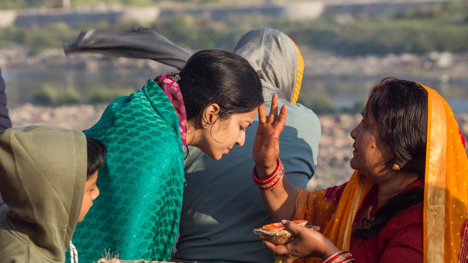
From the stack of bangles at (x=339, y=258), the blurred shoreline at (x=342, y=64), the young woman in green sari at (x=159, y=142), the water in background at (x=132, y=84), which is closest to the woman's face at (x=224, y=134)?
the young woman in green sari at (x=159, y=142)

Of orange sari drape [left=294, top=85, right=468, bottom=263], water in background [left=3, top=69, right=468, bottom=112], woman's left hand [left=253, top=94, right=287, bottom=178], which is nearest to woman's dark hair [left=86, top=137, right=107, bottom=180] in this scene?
woman's left hand [left=253, top=94, right=287, bottom=178]

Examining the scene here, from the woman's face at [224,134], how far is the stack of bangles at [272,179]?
0.58 feet

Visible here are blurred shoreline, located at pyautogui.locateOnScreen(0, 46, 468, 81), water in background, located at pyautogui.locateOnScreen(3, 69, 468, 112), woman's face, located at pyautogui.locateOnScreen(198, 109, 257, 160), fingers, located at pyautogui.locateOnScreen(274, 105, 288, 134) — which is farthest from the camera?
blurred shoreline, located at pyautogui.locateOnScreen(0, 46, 468, 81)

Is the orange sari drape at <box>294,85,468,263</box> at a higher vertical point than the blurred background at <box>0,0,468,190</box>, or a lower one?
higher

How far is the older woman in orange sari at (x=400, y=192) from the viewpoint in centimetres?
245

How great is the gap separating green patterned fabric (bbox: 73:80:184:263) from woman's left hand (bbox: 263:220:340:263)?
42cm

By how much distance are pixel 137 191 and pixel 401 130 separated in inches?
37.7

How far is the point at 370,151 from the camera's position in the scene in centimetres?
260

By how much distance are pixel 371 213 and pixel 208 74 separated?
809mm

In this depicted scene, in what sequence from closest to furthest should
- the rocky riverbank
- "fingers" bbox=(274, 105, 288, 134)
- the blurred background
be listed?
"fingers" bbox=(274, 105, 288, 134) < the rocky riverbank < the blurred background

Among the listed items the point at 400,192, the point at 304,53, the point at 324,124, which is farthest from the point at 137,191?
the point at 304,53

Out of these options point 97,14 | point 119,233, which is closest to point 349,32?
point 97,14

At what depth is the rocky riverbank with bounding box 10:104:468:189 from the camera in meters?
8.47

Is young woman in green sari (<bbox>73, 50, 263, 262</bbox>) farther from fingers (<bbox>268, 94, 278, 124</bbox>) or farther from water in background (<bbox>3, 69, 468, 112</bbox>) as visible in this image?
water in background (<bbox>3, 69, 468, 112</bbox>)
